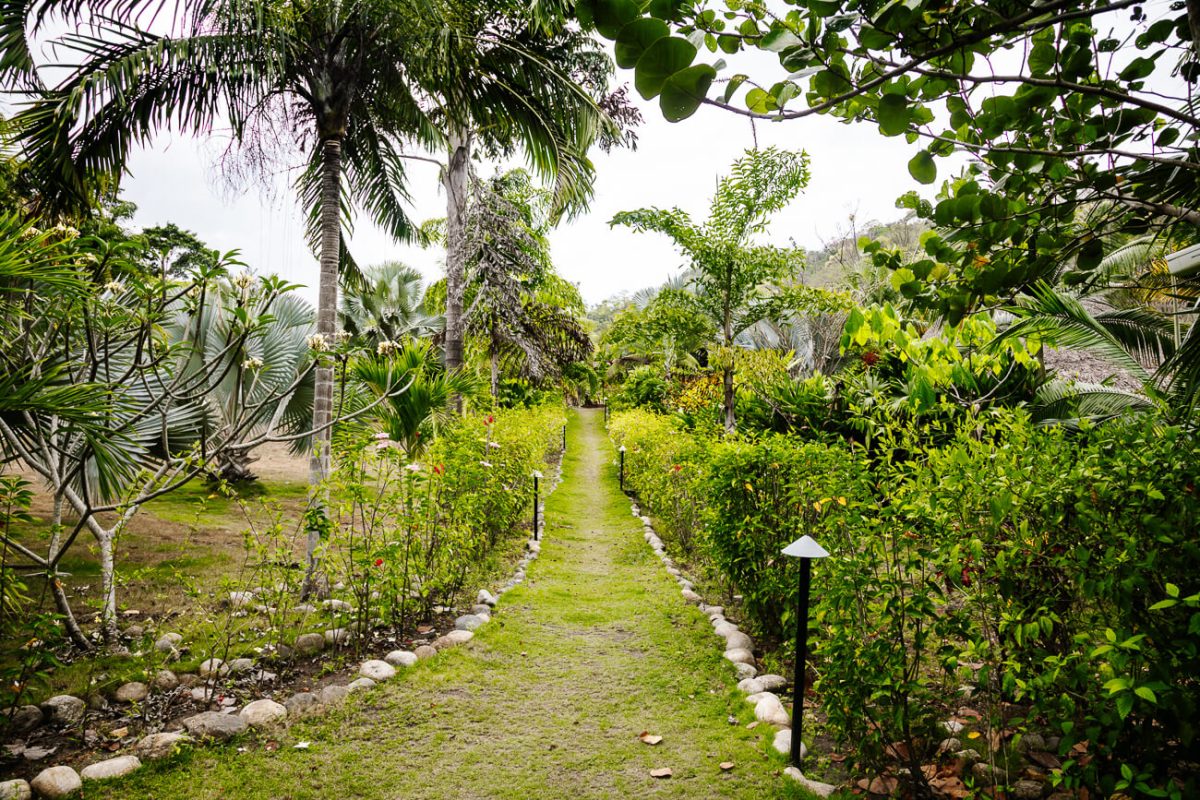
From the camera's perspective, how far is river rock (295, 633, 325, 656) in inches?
169

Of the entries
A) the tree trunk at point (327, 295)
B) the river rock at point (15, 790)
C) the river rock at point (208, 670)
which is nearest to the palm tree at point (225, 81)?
the tree trunk at point (327, 295)

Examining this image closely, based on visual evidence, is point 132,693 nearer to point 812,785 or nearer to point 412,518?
point 412,518

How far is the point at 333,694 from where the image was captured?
3.65 metres

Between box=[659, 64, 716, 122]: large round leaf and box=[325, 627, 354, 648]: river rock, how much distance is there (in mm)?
4463

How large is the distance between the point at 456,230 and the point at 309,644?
6256mm

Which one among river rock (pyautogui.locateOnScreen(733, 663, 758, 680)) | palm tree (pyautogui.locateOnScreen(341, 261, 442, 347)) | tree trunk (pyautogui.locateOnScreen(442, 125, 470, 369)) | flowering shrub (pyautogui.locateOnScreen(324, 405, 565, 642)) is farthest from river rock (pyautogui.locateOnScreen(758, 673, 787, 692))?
palm tree (pyautogui.locateOnScreen(341, 261, 442, 347))

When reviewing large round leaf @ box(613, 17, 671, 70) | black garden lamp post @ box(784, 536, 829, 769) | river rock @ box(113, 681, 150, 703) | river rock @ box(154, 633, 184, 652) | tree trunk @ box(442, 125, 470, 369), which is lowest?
river rock @ box(113, 681, 150, 703)

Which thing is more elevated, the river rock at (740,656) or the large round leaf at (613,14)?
the large round leaf at (613,14)

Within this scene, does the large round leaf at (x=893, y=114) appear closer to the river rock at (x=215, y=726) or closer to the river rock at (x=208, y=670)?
the river rock at (x=215, y=726)

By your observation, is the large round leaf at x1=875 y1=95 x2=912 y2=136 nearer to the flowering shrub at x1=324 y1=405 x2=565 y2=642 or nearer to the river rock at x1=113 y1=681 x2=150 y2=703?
the flowering shrub at x1=324 y1=405 x2=565 y2=642

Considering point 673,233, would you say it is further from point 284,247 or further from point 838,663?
point 838,663

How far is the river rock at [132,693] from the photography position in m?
3.51

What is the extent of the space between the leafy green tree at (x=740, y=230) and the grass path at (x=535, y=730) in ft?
15.7

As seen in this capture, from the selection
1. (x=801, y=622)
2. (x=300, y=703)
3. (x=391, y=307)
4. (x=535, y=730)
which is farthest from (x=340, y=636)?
(x=391, y=307)
